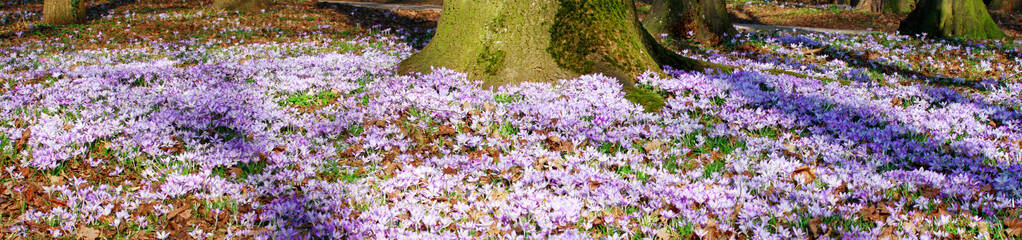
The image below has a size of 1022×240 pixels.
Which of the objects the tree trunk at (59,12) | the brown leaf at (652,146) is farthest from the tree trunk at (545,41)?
the tree trunk at (59,12)

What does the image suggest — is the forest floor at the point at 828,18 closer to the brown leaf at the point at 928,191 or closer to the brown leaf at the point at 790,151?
the brown leaf at the point at 790,151

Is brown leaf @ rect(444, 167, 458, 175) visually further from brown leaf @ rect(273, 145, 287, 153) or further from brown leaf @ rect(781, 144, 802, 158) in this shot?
brown leaf @ rect(781, 144, 802, 158)

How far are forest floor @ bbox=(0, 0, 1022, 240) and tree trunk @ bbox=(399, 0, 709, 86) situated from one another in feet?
0.96

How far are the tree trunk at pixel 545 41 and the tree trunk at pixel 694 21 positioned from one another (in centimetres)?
681

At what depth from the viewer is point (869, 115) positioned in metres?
6.14

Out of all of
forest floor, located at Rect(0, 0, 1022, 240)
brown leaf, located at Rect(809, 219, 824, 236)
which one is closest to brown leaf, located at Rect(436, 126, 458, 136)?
forest floor, located at Rect(0, 0, 1022, 240)

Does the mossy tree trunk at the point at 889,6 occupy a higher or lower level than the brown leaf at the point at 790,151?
higher

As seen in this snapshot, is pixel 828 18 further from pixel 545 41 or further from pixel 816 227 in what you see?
pixel 816 227

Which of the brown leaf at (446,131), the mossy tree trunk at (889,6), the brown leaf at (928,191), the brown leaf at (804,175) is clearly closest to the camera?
the brown leaf at (928,191)

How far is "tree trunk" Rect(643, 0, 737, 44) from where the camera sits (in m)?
13.7

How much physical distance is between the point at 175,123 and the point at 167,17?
1631 centimetres

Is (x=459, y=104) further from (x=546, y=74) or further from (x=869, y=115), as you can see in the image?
(x=869, y=115)

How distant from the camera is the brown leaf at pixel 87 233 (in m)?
3.78

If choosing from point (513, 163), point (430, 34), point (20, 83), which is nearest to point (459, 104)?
point (513, 163)
